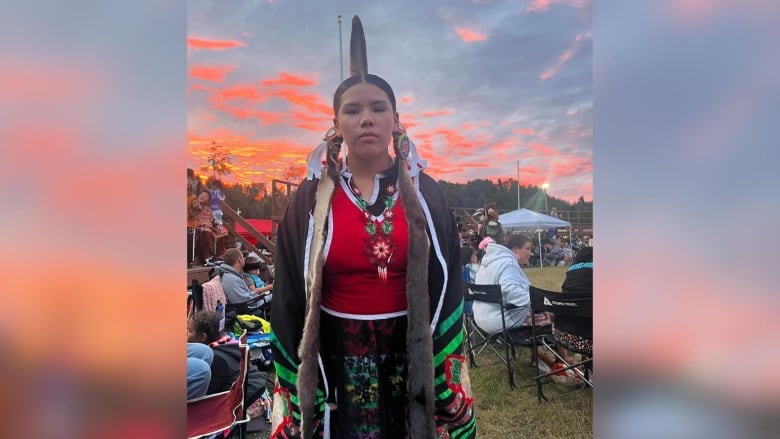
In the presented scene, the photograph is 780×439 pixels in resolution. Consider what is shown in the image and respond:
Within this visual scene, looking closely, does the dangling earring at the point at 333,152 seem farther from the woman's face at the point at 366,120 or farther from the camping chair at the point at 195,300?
the camping chair at the point at 195,300

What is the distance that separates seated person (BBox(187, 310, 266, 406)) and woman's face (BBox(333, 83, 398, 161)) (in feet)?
5.28

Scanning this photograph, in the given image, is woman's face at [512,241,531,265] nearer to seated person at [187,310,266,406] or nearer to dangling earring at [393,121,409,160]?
dangling earring at [393,121,409,160]

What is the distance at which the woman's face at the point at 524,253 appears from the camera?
1946 mm

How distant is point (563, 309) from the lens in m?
2.50

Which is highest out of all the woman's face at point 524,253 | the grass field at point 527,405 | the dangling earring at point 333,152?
the dangling earring at point 333,152

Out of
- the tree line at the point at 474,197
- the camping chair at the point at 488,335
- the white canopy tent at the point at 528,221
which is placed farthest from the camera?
the camping chair at the point at 488,335

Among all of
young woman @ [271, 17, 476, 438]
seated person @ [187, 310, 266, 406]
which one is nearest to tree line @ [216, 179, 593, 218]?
young woman @ [271, 17, 476, 438]

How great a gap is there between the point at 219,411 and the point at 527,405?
1927 mm

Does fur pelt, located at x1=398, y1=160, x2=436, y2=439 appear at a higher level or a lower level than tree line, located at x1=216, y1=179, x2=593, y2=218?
lower

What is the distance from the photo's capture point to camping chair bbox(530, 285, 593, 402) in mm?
2439

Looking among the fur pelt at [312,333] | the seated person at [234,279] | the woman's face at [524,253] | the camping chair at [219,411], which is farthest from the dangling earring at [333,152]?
the camping chair at [219,411]

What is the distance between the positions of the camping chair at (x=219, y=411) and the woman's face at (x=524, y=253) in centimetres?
147

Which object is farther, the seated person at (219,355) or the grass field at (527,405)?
the grass field at (527,405)
